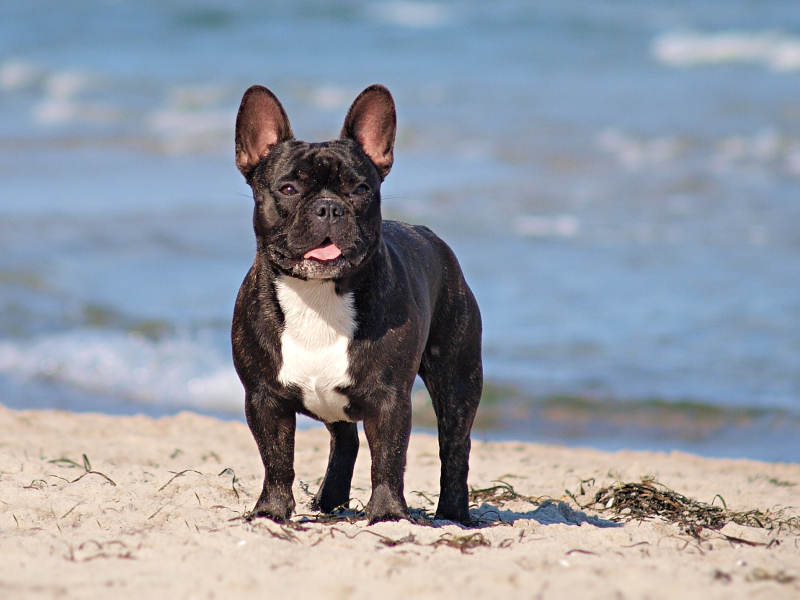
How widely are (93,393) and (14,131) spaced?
55.1 ft

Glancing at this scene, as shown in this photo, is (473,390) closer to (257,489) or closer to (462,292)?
(462,292)

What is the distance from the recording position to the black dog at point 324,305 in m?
4.79

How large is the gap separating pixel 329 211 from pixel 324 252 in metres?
0.18

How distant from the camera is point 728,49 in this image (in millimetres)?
33594

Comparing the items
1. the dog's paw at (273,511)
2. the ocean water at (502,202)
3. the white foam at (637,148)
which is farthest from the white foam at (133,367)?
the white foam at (637,148)

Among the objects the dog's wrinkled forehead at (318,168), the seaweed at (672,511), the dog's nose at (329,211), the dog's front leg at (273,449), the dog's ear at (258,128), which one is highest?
the dog's ear at (258,128)

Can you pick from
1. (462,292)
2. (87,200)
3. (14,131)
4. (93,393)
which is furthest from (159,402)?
(14,131)

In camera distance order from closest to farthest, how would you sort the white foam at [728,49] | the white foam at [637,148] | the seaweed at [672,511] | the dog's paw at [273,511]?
the dog's paw at [273,511] → the seaweed at [672,511] → the white foam at [637,148] → the white foam at [728,49]

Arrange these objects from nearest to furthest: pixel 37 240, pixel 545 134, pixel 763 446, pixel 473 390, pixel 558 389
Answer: pixel 473 390 → pixel 763 446 → pixel 558 389 → pixel 37 240 → pixel 545 134

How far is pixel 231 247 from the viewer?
14484 millimetres

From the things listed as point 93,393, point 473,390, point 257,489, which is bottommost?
point 93,393

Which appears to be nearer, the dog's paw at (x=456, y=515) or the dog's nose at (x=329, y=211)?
the dog's nose at (x=329, y=211)

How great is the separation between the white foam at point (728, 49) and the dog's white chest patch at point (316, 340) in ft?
92.7

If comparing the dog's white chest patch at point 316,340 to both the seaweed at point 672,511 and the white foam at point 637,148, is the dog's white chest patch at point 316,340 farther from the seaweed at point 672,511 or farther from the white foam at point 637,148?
the white foam at point 637,148
